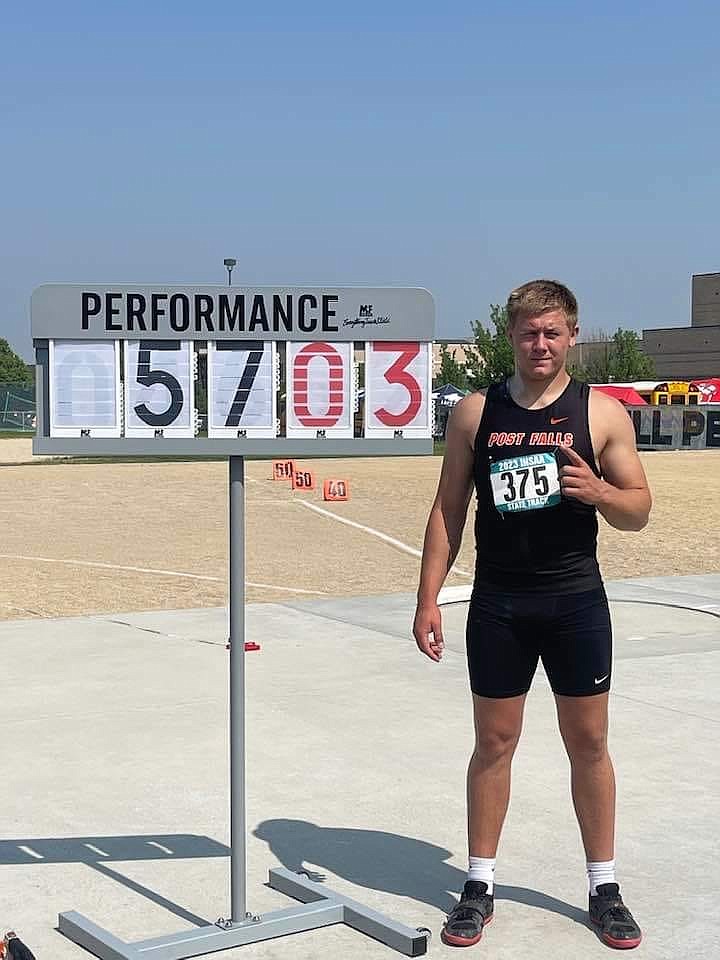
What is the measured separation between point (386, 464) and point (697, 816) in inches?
1166

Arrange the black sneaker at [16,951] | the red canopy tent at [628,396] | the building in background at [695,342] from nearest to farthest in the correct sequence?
1. the black sneaker at [16,951]
2. the red canopy tent at [628,396]
3. the building in background at [695,342]

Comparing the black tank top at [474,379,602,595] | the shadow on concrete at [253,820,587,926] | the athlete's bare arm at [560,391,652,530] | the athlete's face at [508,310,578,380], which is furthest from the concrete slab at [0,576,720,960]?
the athlete's face at [508,310,578,380]

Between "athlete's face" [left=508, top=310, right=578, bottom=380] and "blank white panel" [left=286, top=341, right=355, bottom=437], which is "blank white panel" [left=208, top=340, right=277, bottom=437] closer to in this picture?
"blank white panel" [left=286, top=341, right=355, bottom=437]

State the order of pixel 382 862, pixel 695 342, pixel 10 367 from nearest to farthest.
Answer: pixel 382 862 → pixel 695 342 → pixel 10 367

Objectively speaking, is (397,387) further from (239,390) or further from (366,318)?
(239,390)

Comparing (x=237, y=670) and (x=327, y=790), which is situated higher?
(x=237, y=670)

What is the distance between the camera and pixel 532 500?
3863 millimetres

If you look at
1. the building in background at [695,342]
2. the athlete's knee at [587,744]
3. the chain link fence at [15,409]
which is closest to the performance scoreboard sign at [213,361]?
the athlete's knee at [587,744]

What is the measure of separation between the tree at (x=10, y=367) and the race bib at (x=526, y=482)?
465 feet

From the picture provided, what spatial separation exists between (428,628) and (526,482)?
0.59m

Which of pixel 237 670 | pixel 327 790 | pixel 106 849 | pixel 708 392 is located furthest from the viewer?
pixel 708 392

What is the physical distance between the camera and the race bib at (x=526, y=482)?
3844 millimetres

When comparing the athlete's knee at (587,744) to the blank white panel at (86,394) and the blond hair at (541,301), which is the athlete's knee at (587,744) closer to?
the blond hair at (541,301)

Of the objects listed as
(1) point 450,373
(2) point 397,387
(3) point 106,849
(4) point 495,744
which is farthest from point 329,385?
(1) point 450,373
